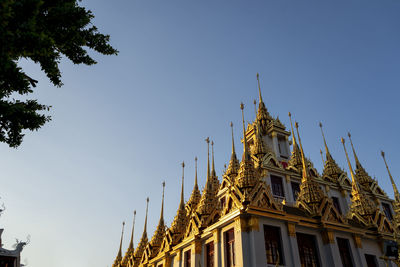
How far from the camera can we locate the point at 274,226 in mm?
18812

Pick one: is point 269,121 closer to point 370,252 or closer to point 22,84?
point 370,252

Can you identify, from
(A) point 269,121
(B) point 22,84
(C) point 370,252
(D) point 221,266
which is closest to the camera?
(B) point 22,84

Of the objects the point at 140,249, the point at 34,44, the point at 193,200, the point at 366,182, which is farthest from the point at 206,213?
the point at 366,182

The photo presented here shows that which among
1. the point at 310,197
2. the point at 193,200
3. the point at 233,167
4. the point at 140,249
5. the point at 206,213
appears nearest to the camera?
the point at 310,197

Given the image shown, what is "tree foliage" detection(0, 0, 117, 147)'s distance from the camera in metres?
8.14

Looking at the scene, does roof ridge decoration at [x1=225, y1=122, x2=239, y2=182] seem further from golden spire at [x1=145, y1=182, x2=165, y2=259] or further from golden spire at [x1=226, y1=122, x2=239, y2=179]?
golden spire at [x1=145, y1=182, x2=165, y2=259]

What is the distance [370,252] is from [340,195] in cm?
1194

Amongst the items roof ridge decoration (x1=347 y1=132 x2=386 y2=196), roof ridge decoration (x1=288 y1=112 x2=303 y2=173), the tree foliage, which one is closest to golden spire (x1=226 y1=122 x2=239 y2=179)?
roof ridge decoration (x1=288 y1=112 x2=303 y2=173)

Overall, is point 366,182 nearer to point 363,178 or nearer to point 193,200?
point 363,178

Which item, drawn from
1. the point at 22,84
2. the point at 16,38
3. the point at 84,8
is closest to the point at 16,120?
the point at 22,84

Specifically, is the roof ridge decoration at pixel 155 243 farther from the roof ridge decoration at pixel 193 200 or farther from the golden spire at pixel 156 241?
the roof ridge decoration at pixel 193 200

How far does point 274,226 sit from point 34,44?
16.1 m

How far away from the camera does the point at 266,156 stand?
31.2m

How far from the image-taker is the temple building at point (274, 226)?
1816 centimetres
